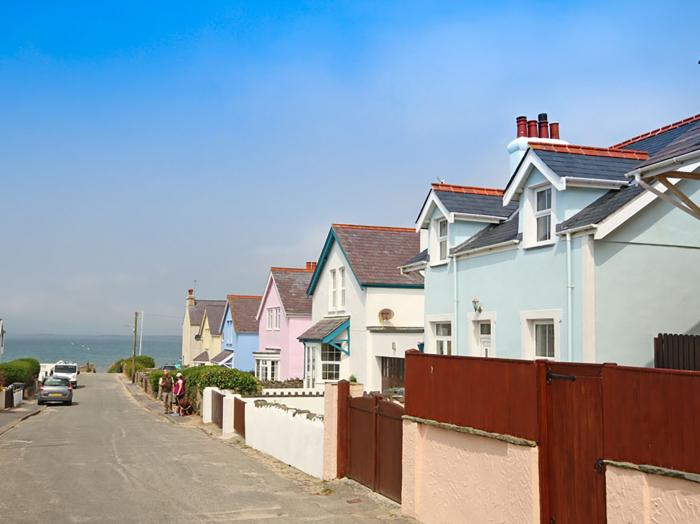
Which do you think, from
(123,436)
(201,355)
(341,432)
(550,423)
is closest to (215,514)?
(341,432)

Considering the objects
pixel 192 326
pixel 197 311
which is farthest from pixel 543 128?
pixel 197 311

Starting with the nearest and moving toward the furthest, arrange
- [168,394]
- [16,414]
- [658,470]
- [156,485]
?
1. [658,470]
2. [156,485]
3. [16,414]
4. [168,394]

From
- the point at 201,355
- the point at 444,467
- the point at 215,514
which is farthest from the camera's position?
the point at 201,355

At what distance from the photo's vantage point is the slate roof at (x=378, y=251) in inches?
1180

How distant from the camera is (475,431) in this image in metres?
9.52

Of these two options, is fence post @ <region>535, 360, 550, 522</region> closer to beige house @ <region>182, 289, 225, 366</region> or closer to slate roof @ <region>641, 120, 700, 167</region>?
slate roof @ <region>641, 120, 700, 167</region>

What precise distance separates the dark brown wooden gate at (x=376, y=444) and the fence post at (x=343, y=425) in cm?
9

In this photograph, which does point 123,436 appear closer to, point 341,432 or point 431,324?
point 431,324

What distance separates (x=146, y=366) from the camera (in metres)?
80.1

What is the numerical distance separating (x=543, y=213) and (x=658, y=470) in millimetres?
9445

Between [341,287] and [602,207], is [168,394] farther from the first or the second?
[602,207]

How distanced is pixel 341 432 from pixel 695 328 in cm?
709

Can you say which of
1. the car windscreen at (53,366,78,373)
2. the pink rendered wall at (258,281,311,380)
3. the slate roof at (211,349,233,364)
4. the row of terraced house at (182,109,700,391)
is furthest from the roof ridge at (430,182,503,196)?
the car windscreen at (53,366,78,373)

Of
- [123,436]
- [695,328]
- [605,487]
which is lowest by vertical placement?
[123,436]
